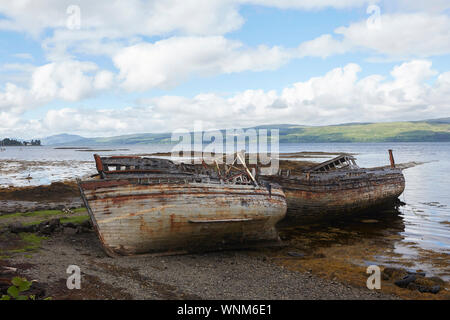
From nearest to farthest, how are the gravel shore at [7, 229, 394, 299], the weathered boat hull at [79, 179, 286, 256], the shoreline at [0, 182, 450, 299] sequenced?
1. the gravel shore at [7, 229, 394, 299]
2. the shoreline at [0, 182, 450, 299]
3. the weathered boat hull at [79, 179, 286, 256]

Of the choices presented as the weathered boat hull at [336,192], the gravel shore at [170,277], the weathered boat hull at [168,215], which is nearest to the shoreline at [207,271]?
the gravel shore at [170,277]

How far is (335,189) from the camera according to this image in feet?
73.1

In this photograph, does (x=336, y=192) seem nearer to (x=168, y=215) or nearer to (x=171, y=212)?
(x=171, y=212)

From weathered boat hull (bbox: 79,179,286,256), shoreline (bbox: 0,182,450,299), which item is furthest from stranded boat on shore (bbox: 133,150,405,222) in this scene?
shoreline (bbox: 0,182,450,299)

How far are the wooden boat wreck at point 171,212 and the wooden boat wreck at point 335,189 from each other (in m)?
4.76

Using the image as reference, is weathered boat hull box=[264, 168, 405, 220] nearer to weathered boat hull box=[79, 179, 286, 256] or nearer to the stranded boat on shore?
the stranded boat on shore

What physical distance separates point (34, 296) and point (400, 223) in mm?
21927

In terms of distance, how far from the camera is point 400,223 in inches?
879

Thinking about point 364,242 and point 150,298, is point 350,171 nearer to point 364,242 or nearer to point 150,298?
point 364,242

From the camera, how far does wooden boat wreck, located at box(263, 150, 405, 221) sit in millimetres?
20580

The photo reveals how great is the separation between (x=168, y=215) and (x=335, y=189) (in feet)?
43.6

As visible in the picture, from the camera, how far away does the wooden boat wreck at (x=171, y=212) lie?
12797 millimetres
